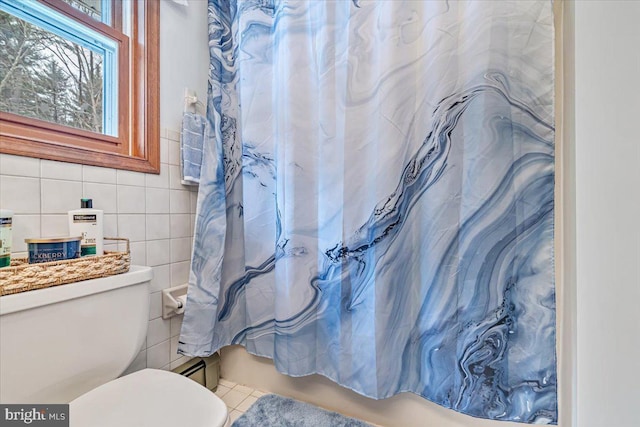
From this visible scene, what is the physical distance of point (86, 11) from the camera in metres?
0.93

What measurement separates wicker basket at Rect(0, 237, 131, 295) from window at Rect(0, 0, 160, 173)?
0.33 meters

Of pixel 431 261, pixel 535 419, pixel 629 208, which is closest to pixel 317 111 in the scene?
pixel 431 261

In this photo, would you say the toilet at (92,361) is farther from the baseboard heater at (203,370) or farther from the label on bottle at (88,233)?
the baseboard heater at (203,370)

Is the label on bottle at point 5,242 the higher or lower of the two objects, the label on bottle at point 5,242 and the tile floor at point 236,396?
the higher

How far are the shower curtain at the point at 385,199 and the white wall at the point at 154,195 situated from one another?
11cm

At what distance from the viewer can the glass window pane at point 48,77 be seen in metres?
0.78

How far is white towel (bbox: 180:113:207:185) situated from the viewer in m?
1.10

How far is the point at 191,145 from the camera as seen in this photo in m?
1.11

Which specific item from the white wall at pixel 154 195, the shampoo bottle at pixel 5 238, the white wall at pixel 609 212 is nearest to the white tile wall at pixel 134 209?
the white wall at pixel 154 195

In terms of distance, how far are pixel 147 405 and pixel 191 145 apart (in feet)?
2.92

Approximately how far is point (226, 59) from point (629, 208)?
1.35 metres

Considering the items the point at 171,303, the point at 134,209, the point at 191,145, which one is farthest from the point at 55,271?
the point at 191,145

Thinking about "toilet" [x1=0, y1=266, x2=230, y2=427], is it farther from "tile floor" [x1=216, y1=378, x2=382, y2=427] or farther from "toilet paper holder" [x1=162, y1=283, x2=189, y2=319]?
"tile floor" [x1=216, y1=378, x2=382, y2=427]

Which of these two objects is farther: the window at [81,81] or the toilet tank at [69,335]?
the window at [81,81]
